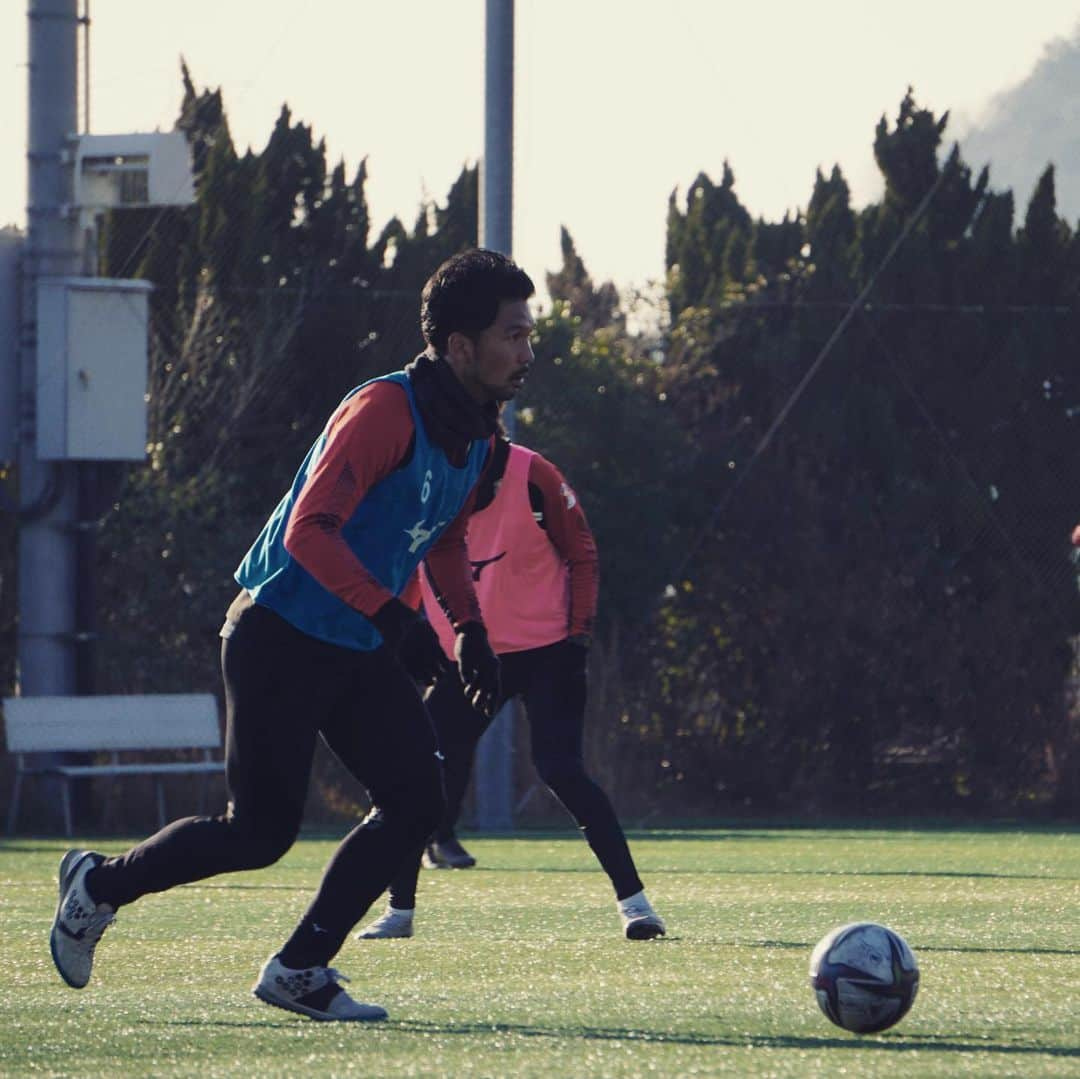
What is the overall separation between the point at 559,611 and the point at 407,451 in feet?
10.1

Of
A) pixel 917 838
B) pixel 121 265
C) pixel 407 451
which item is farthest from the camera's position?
pixel 121 265

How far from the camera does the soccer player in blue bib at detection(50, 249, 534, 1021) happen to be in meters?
5.32

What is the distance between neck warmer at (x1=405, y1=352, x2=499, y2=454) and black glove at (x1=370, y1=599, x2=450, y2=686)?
433 mm

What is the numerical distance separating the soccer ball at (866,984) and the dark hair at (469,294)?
164 centimetres

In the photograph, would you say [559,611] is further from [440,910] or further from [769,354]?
[769,354]

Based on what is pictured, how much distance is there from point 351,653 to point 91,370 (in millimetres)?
11727

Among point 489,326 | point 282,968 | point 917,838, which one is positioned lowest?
point 917,838

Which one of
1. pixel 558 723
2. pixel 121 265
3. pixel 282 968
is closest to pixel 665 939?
pixel 558 723

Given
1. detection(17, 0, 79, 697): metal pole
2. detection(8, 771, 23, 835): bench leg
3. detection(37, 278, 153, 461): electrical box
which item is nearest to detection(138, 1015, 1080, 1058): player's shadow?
detection(8, 771, 23, 835): bench leg

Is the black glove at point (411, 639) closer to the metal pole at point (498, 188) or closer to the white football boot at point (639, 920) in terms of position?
the white football boot at point (639, 920)

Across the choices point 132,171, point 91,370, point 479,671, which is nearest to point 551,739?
point 479,671

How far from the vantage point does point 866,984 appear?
5.23 meters

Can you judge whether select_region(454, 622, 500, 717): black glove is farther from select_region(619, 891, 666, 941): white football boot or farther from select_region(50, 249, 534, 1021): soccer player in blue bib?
select_region(619, 891, 666, 941): white football boot

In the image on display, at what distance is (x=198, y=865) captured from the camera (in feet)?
18.3
